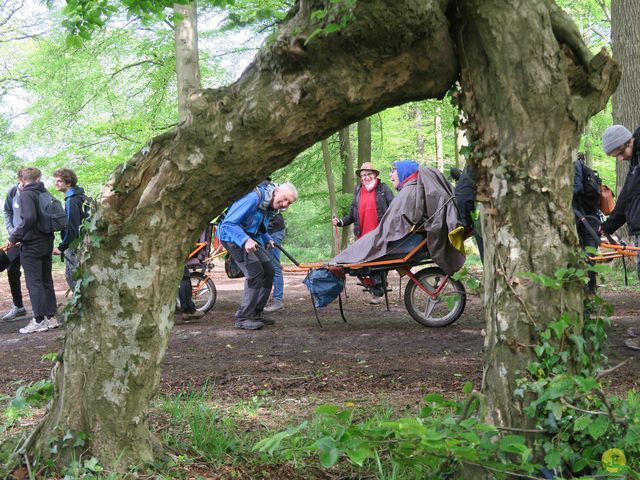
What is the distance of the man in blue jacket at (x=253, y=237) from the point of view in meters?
7.80

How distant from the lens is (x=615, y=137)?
19.0ft

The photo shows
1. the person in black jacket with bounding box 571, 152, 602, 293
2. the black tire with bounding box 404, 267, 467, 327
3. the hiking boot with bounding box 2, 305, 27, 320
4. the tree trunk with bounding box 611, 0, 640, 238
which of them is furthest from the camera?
the tree trunk with bounding box 611, 0, 640, 238

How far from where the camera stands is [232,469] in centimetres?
320

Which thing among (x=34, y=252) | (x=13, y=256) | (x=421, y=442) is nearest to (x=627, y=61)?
(x=34, y=252)

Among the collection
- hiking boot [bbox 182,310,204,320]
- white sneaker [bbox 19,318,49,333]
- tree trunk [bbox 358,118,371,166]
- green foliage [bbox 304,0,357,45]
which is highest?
tree trunk [bbox 358,118,371,166]

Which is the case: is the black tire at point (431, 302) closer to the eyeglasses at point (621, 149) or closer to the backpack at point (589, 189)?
the backpack at point (589, 189)

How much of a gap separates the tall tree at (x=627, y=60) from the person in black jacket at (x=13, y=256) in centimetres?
951

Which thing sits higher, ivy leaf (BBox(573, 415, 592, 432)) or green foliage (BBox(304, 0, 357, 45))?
green foliage (BBox(304, 0, 357, 45))

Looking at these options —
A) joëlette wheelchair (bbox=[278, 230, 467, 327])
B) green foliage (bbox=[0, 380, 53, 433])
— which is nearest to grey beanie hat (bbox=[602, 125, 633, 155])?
joëlette wheelchair (bbox=[278, 230, 467, 327])

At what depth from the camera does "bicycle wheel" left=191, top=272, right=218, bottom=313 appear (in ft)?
31.3

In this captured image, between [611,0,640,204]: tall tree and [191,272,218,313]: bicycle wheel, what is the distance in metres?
6.97

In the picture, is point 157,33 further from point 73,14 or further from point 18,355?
point 73,14

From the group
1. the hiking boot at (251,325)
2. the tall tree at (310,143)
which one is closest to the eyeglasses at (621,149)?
the tall tree at (310,143)

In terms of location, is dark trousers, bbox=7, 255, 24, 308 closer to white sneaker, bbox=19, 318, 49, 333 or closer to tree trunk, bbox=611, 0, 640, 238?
white sneaker, bbox=19, 318, 49, 333
